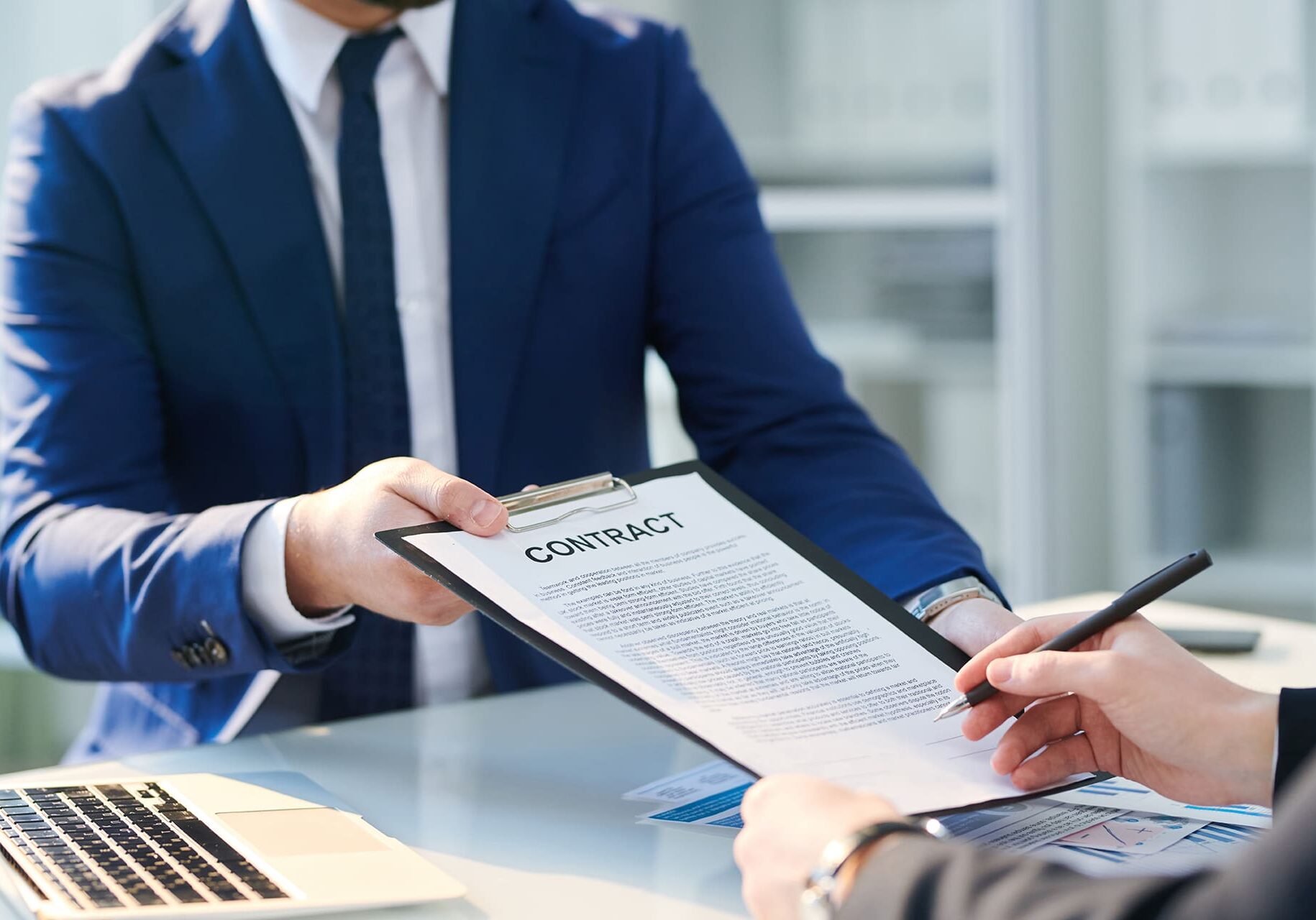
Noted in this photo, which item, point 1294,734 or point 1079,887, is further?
point 1294,734

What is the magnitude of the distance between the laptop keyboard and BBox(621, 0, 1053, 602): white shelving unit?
2.10 meters

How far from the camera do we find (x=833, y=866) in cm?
61

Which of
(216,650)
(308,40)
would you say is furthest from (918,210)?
(216,650)

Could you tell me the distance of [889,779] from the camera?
29.8 inches

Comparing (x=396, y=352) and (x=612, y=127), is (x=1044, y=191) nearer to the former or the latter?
(x=612, y=127)

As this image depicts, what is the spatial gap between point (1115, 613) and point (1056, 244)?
6.53 feet

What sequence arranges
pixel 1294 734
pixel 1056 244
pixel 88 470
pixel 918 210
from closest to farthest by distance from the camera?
pixel 1294 734
pixel 88 470
pixel 1056 244
pixel 918 210

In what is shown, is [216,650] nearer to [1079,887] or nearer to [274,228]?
[274,228]

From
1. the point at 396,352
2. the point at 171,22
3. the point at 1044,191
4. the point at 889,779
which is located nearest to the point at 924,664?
the point at 889,779

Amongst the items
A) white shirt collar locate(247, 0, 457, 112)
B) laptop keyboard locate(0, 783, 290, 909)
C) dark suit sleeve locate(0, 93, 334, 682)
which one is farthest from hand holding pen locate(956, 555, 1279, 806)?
white shirt collar locate(247, 0, 457, 112)

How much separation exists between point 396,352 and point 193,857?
2.13 feet

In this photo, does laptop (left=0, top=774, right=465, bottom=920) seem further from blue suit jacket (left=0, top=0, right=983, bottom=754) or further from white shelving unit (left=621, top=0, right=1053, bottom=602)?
white shelving unit (left=621, top=0, right=1053, bottom=602)

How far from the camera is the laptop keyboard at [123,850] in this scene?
0.72m

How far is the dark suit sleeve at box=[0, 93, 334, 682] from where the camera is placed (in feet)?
3.48
